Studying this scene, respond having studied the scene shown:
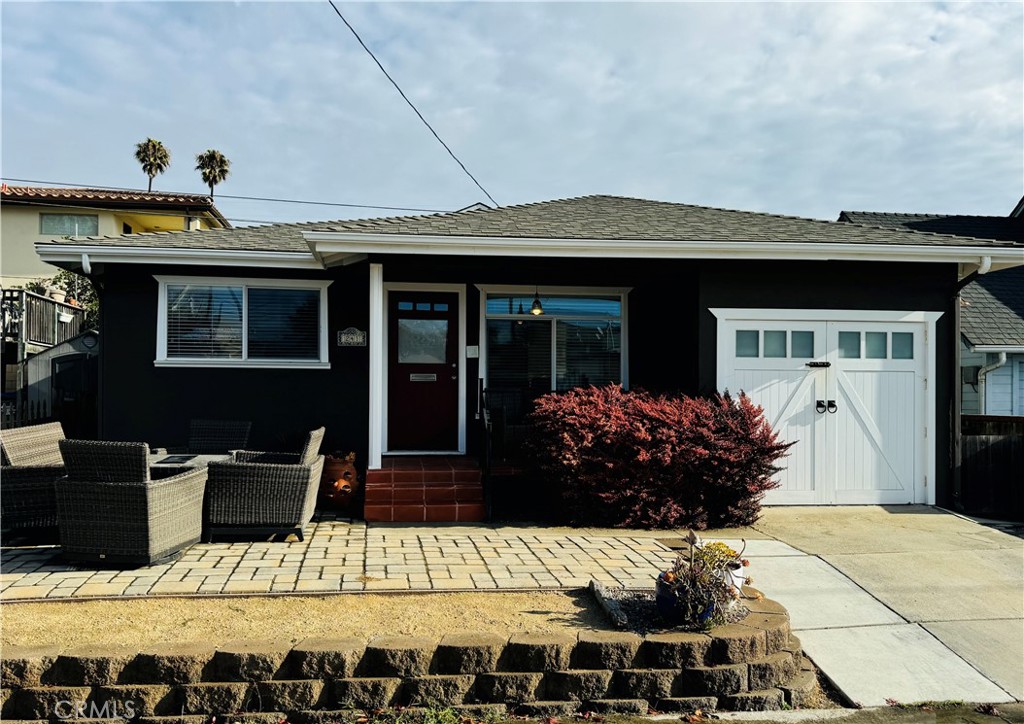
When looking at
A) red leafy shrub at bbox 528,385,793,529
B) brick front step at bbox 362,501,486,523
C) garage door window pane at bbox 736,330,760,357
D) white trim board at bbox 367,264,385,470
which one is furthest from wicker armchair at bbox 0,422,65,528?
garage door window pane at bbox 736,330,760,357

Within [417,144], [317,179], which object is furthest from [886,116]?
[317,179]

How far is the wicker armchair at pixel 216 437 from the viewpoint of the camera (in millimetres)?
8258

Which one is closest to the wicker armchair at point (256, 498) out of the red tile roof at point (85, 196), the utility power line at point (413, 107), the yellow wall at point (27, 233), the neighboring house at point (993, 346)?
the utility power line at point (413, 107)

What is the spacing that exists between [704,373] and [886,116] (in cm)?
578

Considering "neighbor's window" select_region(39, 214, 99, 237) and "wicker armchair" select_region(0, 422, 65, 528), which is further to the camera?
"neighbor's window" select_region(39, 214, 99, 237)

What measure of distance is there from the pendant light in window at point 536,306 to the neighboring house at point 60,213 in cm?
1476

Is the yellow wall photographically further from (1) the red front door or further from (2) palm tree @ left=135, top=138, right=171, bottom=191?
(1) the red front door

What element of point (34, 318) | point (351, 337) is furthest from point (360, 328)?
point (34, 318)

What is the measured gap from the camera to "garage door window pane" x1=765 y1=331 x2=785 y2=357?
825 cm

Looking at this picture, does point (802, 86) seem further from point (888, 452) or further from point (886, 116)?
point (888, 452)

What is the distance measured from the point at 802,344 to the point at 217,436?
22.8 ft

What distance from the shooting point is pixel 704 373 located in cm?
814

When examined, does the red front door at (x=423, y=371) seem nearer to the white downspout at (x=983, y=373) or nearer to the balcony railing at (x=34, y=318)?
the balcony railing at (x=34, y=318)

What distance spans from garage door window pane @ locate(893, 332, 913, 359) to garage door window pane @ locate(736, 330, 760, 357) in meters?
1.67
